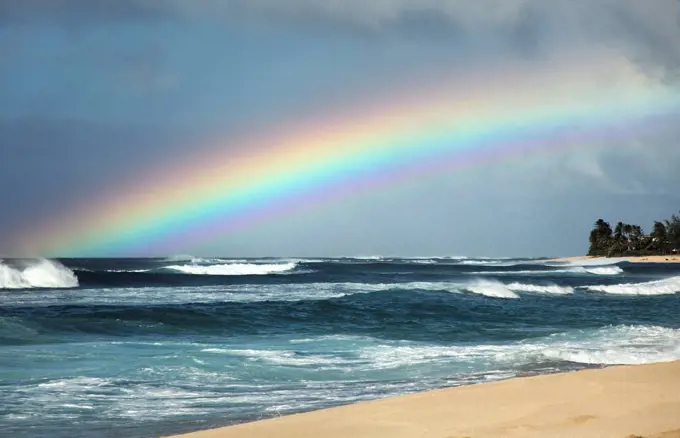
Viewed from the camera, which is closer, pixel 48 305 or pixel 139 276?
pixel 48 305

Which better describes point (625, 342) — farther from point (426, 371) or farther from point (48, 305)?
point (48, 305)

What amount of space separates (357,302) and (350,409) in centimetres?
1840

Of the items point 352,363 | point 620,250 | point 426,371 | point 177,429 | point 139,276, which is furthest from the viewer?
point 620,250

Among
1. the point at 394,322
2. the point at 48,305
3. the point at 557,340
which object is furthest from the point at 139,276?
the point at 557,340

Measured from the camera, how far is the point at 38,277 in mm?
42469

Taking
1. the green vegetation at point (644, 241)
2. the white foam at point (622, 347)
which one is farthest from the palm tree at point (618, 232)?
the white foam at point (622, 347)

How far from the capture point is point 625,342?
1503 cm

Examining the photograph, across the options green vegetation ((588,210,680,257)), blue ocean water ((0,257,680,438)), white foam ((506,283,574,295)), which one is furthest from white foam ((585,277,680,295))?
green vegetation ((588,210,680,257))

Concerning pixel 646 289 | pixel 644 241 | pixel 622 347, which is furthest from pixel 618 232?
pixel 622 347

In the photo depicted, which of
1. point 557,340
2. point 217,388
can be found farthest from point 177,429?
point 557,340

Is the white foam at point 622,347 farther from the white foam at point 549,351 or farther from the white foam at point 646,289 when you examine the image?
the white foam at point 646,289

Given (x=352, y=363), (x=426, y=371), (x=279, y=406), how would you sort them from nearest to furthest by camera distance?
1. (x=279, y=406)
2. (x=426, y=371)
3. (x=352, y=363)

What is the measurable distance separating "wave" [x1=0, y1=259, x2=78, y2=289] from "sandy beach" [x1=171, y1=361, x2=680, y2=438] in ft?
119

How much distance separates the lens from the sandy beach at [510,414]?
22.1 ft
